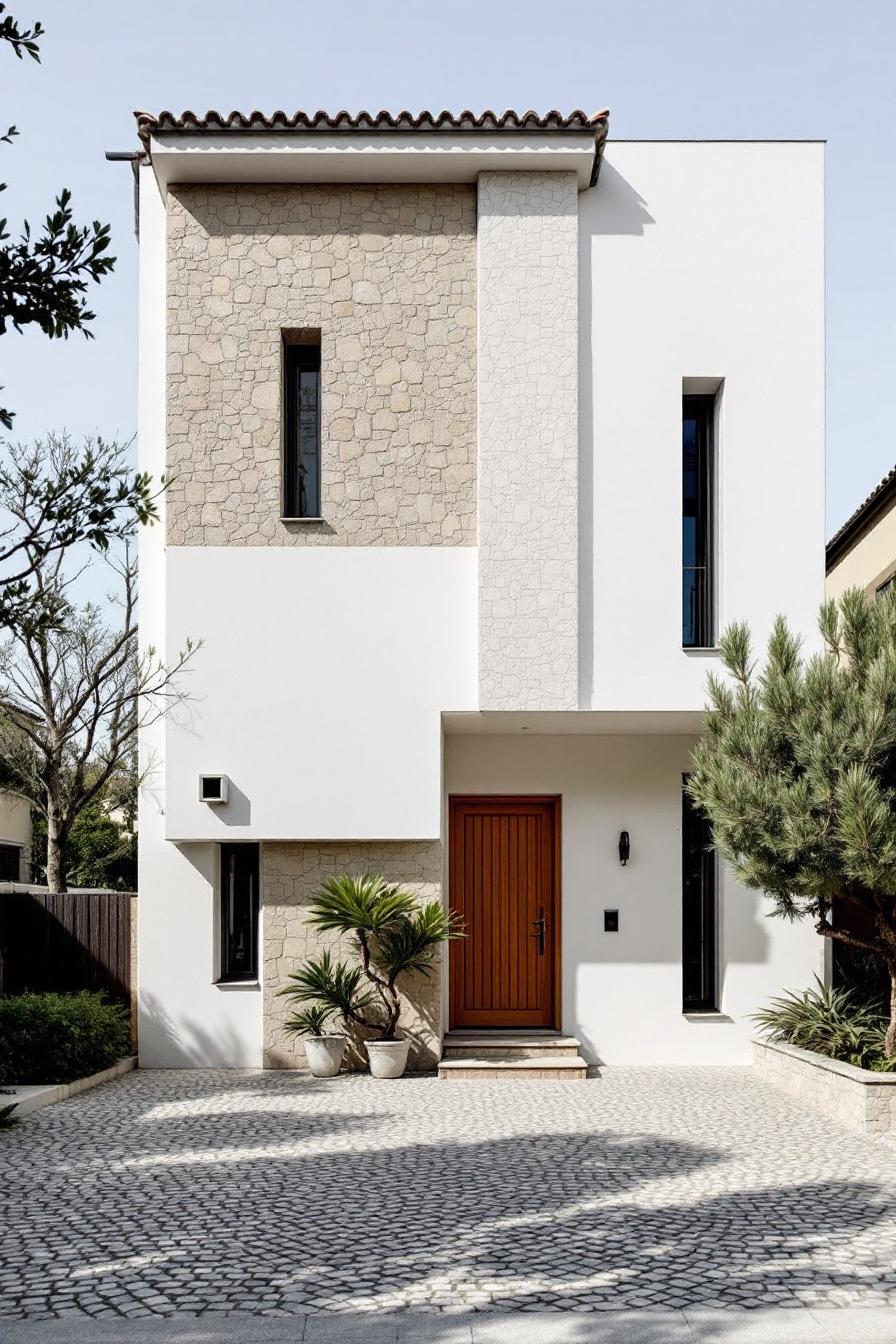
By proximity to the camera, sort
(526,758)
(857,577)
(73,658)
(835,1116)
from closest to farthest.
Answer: (835,1116), (526,758), (73,658), (857,577)

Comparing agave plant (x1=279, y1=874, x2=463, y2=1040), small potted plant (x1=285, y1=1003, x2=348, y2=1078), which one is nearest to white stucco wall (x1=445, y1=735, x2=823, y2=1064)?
agave plant (x1=279, y1=874, x2=463, y2=1040)

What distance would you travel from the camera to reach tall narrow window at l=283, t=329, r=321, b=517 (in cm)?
1261

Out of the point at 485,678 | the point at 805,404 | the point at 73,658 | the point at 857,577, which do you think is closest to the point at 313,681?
the point at 485,678

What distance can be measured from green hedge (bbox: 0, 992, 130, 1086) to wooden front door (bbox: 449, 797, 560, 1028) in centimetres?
381

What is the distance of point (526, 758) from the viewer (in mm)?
13242

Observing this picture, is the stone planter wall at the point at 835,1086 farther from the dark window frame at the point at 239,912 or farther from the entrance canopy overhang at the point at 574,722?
the dark window frame at the point at 239,912

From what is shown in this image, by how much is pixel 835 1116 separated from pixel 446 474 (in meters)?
6.70

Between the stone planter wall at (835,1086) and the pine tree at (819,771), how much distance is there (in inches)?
25.7

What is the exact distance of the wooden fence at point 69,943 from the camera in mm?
12594

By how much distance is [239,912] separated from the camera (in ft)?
41.3

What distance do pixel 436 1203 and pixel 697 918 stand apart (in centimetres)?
666

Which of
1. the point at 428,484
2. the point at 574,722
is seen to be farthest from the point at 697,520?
the point at 428,484

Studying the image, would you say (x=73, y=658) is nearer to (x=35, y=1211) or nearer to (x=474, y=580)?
(x=474, y=580)

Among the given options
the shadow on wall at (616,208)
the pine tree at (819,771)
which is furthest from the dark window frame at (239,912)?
the shadow on wall at (616,208)
